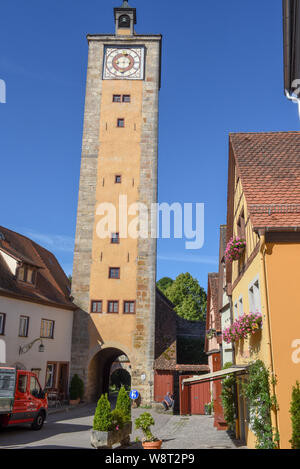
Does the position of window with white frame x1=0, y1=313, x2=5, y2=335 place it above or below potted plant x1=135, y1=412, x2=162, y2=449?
above

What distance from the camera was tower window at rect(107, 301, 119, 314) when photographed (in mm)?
28714

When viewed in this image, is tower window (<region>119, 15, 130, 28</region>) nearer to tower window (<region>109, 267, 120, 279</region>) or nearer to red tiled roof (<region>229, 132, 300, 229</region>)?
tower window (<region>109, 267, 120, 279</region>)

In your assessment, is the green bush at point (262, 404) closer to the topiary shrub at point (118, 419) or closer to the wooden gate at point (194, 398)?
the topiary shrub at point (118, 419)

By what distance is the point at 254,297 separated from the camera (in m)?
12.3

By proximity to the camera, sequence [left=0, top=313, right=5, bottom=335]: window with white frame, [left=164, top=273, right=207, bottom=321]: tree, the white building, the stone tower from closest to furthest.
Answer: [left=0, top=313, right=5, bottom=335]: window with white frame
the white building
the stone tower
[left=164, top=273, right=207, bottom=321]: tree

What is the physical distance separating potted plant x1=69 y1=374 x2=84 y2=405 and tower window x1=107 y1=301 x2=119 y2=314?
4825 mm

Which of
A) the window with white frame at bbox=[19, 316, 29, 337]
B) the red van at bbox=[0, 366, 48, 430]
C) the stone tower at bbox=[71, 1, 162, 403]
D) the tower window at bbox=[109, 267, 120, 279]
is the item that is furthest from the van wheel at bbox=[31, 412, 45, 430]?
the tower window at bbox=[109, 267, 120, 279]

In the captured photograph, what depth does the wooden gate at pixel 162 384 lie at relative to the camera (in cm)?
2684

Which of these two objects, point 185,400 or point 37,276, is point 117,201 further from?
point 185,400

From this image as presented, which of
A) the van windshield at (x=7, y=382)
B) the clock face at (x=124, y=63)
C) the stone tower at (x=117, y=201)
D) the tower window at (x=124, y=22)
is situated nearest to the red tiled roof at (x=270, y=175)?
the van windshield at (x=7, y=382)

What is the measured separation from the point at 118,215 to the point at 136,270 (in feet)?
14.2

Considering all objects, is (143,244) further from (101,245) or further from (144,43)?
(144,43)

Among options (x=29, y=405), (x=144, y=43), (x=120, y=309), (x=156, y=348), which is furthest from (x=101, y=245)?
(x=144, y=43)

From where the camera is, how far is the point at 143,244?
2973 centimetres
